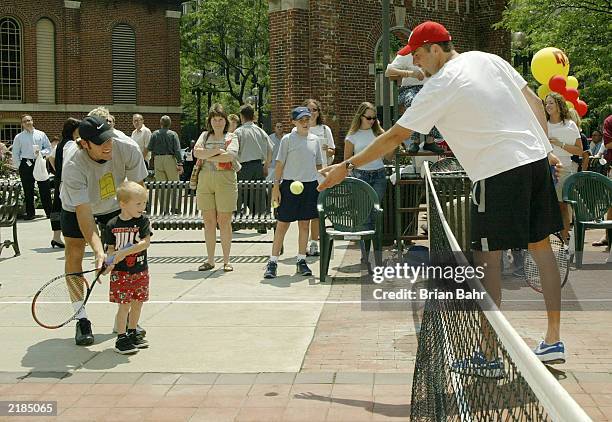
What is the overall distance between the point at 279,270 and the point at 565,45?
13.8 meters

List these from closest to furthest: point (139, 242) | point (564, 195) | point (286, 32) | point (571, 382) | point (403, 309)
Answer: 1. point (571, 382)
2. point (139, 242)
3. point (403, 309)
4. point (564, 195)
5. point (286, 32)

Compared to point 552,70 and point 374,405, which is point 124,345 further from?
point 552,70

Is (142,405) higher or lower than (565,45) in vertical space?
lower

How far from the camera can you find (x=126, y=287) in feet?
21.2

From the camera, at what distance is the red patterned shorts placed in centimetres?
645

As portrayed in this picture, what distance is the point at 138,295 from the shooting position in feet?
21.3

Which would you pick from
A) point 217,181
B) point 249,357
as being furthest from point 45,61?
point 249,357

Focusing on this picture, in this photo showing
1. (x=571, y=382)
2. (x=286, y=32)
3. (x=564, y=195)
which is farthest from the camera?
(x=286, y=32)

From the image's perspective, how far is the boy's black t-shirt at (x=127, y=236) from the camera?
641 centimetres

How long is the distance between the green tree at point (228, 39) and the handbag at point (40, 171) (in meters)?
28.6

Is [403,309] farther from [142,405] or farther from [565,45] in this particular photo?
[565,45]

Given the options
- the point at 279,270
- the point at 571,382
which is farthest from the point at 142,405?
the point at 279,270

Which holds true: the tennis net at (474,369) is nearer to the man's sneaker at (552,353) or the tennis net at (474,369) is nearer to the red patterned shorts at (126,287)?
the man's sneaker at (552,353)

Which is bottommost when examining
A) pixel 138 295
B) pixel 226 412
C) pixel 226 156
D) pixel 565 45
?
pixel 226 412
